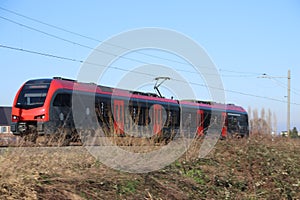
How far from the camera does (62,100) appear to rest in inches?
675

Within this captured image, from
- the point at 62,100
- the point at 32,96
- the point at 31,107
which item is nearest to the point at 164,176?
the point at 62,100

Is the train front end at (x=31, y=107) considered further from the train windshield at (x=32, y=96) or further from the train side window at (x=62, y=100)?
the train side window at (x=62, y=100)

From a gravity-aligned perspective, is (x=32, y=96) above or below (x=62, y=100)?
above

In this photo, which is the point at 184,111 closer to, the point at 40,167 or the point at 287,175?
the point at 287,175

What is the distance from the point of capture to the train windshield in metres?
17.0

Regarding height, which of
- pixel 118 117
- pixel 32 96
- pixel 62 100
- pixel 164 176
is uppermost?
pixel 32 96

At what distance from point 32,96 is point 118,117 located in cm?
515

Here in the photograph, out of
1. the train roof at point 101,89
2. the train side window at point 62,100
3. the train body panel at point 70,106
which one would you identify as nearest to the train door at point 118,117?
the train body panel at point 70,106

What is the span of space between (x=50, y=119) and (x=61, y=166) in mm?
8574

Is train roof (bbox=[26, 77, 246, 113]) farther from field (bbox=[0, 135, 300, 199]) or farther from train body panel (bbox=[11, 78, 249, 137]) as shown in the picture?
field (bbox=[0, 135, 300, 199])

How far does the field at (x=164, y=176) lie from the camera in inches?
262

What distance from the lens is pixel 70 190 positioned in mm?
6656

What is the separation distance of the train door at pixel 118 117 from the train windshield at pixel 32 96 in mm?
2961

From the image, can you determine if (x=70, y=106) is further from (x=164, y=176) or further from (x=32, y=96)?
(x=164, y=176)
